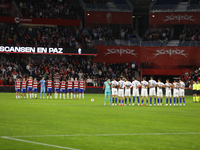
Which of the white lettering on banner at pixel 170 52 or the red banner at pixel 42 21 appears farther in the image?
the white lettering on banner at pixel 170 52

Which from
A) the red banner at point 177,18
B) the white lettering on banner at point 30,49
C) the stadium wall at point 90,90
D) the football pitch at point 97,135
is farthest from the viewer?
the red banner at point 177,18

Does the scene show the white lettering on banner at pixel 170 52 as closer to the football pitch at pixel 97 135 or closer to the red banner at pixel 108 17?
the red banner at pixel 108 17

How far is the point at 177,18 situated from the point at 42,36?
22.9m

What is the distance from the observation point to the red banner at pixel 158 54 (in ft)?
169

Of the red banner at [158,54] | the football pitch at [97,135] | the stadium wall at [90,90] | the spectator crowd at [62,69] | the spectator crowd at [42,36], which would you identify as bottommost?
the football pitch at [97,135]

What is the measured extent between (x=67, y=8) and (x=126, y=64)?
1446cm

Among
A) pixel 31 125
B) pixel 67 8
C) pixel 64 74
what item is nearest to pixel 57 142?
pixel 31 125

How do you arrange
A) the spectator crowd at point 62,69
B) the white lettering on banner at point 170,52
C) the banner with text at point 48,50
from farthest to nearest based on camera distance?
the white lettering on banner at point 170,52, the banner with text at point 48,50, the spectator crowd at point 62,69

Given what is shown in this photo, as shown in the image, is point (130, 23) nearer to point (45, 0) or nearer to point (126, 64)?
point (126, 64)

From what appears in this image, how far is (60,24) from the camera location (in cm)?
5350

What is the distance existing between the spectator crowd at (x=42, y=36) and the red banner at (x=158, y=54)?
3.39 metres

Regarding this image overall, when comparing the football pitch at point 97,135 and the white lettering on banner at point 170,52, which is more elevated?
the white lettering on banner at point 170,52

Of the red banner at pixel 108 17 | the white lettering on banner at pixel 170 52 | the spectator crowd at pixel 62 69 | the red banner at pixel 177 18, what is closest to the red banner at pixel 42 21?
the red banner at pixel 108 17

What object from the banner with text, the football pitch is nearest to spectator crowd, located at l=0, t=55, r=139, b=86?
the banner with text
